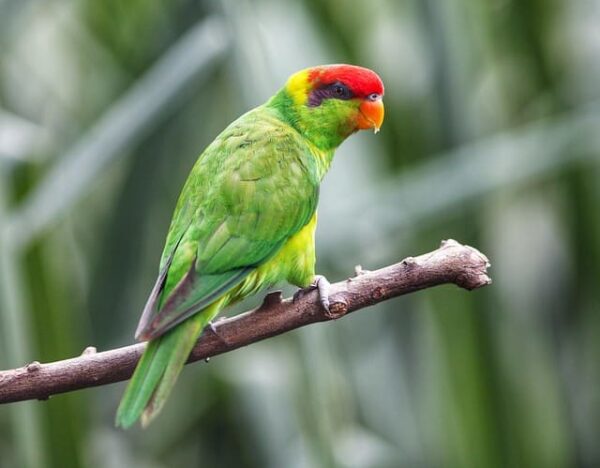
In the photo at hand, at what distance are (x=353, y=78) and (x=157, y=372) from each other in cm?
97

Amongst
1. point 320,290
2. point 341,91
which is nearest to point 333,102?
point 341,91

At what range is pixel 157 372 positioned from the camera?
1.91m

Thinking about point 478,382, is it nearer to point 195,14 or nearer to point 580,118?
point 580,118

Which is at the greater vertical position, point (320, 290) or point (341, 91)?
point (341, 91)

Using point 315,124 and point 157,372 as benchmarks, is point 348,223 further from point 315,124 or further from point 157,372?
point 157,372

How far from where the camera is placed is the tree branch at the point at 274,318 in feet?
6.17

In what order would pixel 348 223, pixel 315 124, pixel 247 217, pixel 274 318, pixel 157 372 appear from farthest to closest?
pixel 348 223
pixel 315 124
pixel 247 217
pixel 274 318
pixel 157 372

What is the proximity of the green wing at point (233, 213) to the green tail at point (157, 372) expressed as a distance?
5 cm

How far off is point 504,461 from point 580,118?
1.20 metres

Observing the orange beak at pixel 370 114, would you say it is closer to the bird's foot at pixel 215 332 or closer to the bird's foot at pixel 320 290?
the bird's foot at pixel 320 290

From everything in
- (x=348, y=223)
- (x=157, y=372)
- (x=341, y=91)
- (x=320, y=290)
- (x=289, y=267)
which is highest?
(x=341, y=91)

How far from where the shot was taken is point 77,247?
13.7 ft

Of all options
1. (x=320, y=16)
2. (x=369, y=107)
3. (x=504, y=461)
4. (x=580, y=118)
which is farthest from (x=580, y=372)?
(x=369, y=107)

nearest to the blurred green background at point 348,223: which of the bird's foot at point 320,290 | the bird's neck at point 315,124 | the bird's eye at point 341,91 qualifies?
the bird's neck at point 315,124
